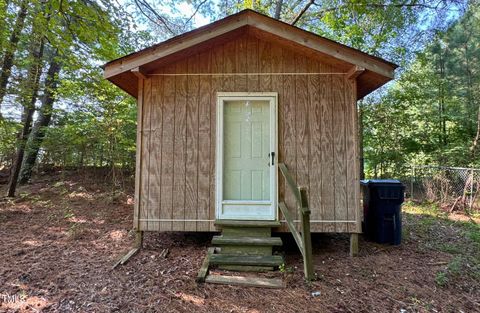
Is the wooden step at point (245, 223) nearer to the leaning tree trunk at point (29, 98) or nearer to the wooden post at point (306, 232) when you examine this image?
the wooden post at point (306, 232)

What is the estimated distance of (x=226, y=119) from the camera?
3904mm

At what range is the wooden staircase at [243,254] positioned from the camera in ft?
9.14

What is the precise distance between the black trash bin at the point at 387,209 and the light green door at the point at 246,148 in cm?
162

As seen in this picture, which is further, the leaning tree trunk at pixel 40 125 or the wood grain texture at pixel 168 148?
the leaning tree trunk at pixel 40 125

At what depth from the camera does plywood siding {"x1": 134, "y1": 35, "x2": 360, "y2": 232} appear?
3666 mm

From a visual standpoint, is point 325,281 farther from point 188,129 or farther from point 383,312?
point 188,129

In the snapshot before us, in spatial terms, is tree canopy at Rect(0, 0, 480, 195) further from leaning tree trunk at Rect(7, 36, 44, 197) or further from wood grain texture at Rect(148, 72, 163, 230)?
wood grain texture at Rect(148, 72, 163, 230)

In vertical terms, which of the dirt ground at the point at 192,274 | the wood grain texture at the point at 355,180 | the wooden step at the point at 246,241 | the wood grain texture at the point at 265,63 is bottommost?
the dirt ground at the point at 192,274

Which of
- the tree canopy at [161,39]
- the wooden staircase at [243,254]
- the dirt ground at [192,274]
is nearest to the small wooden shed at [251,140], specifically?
the wooden staircase at [243,254]

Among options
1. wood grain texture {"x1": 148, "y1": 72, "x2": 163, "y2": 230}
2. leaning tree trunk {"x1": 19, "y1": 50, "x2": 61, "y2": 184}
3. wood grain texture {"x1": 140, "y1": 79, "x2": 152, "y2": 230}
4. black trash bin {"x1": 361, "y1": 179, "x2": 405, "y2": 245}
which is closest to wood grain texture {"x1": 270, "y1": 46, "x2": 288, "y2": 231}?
black trash bin {"x1": 361, "y1": 179, "x2": 405, "y2": 245}

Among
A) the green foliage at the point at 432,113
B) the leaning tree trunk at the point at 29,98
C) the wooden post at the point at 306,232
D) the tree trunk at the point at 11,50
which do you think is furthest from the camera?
the green foliage at the point at 432,113

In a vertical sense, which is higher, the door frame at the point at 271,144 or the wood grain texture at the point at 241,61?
the wood grain texture at the point at 241,61

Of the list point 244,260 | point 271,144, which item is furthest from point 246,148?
point 244,260

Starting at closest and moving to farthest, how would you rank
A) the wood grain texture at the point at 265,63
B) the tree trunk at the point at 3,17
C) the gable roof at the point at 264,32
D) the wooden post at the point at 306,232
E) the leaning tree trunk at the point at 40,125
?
1. the wooden post at the point at 306,232
2. the gable roof at the point at 264,32
3. the wood grain texture at the point at 265,63
4. the tree trunk at the point at 3,17
5. the leaning tree trunk at the point at 40,125
